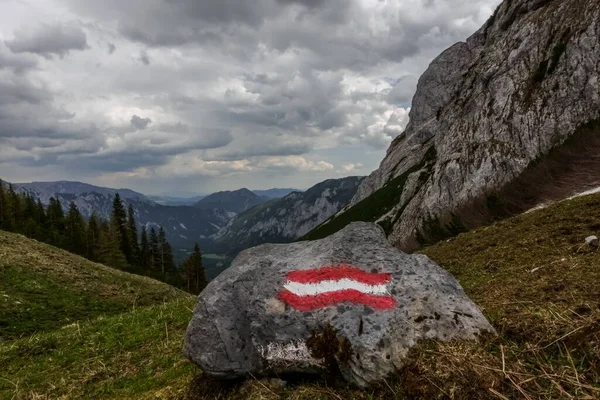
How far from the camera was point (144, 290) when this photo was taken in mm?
34500

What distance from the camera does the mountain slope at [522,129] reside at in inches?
1785

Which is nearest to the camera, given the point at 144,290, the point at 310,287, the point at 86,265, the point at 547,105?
the point at 310,287

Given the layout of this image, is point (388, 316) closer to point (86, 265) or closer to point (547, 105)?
point (86, 265)

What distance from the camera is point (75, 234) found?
88000 mm

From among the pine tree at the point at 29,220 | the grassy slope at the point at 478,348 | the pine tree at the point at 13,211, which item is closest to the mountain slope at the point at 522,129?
the grassy slope at the point at 478,348

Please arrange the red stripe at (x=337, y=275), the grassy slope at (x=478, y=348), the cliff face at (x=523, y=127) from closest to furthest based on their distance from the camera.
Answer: the grassy slope at (x=478, y=348) → the red stripe at (x=337, y=275) → the cliff face at (x=523, y=127)

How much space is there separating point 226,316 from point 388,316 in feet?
10.5

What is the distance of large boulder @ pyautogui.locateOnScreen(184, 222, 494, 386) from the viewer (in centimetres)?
623

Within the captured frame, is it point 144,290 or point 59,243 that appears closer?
point 144,290

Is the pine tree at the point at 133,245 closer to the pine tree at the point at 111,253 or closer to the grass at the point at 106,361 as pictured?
the pine tree at the point at 111,253

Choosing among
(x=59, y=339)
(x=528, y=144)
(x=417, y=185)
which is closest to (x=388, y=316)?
(x=59, y=339)

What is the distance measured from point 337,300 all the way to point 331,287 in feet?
1.23

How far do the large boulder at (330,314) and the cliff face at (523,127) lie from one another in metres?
37.8

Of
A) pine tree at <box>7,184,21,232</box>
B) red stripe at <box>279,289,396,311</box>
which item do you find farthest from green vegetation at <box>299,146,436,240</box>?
red stripe at <box>279,289,396,311</box>
